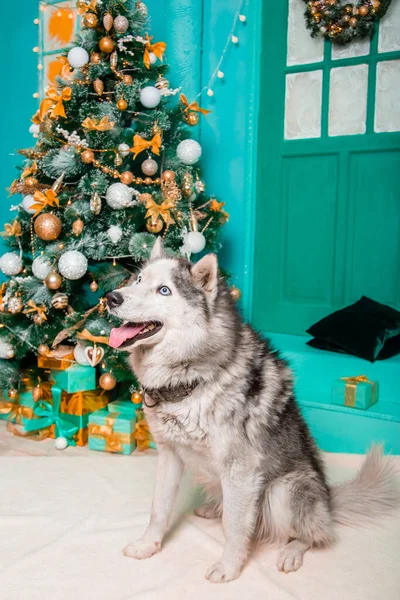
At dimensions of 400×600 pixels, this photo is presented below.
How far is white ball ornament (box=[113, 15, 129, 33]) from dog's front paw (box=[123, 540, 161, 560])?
7.77 ft

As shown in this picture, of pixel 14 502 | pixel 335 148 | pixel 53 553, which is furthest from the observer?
pixel 335 148

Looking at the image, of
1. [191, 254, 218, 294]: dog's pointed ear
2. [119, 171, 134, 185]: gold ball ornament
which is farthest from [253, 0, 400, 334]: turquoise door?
[191, 254, 218, 294]: dog's pointed ear

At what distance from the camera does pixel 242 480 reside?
1682 millimetres

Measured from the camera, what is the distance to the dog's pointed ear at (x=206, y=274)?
170cm

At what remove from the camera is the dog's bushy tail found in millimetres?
2006

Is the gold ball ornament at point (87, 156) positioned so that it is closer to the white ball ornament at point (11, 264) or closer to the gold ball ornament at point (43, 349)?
the white ball ornament at point (11, 264)

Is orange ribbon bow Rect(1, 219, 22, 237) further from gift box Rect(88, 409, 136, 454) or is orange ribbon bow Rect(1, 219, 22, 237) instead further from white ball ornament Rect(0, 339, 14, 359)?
gift box Rect(88, 409, 136, 454)

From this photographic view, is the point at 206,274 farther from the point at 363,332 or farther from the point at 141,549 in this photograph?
the point at 363,332

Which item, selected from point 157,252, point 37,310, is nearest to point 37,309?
point 37,310

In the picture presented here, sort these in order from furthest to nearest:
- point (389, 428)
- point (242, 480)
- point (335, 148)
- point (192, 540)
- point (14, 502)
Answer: point (335, 148), point (389, 428), point (14, 502), point (192, 540), point (242, 480)

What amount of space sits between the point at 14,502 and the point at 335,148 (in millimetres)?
2867

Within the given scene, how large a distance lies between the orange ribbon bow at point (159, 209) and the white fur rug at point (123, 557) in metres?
1.25

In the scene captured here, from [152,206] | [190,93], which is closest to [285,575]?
[152,206]

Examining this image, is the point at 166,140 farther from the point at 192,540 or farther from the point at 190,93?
the point at 192,540
